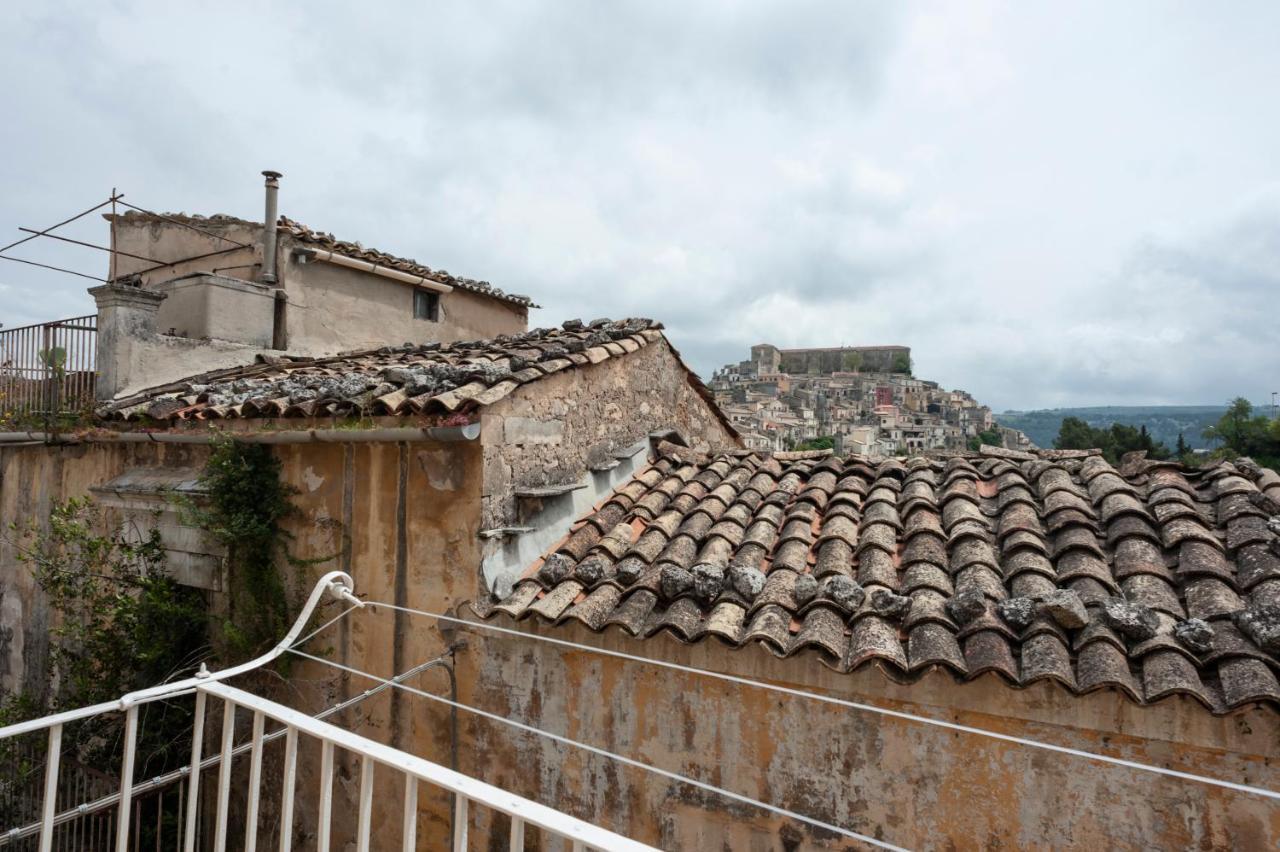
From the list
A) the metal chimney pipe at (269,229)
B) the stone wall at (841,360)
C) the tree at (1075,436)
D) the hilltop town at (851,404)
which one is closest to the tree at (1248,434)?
the tree at (1075,436)

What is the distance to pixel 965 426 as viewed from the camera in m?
114

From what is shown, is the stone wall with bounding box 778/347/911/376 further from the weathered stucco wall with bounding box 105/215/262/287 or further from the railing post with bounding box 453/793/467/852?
the railing post with bounding box 453/793/467/852

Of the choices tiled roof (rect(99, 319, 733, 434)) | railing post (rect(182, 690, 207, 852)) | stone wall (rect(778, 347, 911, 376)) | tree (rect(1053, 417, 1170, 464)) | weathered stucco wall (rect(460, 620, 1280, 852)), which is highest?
stone wall (rect(778, 347, 911, 376))

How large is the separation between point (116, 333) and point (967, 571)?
346 inches

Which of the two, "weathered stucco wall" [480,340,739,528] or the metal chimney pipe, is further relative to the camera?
the metal chimney pipe

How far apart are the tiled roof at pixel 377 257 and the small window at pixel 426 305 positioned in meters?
0.39

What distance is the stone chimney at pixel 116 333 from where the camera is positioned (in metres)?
7.75

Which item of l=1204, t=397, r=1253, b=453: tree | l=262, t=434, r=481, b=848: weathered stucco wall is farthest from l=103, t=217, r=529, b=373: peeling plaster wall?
l=1204, t=397, r=1253, b=453: tree

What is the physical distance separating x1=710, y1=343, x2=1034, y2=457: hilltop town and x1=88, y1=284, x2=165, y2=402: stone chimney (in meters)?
51.9

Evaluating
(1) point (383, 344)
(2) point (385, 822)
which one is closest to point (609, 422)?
(2) point (385, 822)

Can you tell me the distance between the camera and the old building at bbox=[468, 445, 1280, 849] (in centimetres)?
352

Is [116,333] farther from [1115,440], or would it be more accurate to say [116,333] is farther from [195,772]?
[1115,440]

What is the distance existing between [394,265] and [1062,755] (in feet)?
37.8

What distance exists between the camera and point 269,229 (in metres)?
10.5
